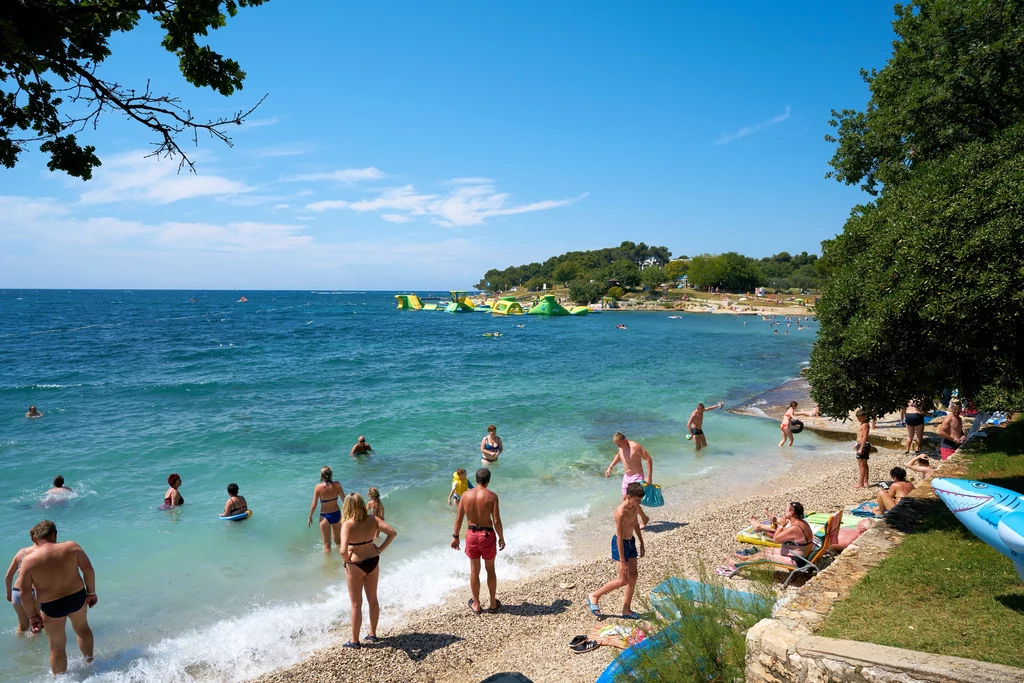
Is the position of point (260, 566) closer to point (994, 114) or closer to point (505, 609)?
point (505, 609)

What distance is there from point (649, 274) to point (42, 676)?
111 metres

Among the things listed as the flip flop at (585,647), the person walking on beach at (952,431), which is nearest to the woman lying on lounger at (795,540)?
the flip flop at (585,647)

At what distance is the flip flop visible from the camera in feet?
20.4

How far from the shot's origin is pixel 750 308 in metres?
85.6

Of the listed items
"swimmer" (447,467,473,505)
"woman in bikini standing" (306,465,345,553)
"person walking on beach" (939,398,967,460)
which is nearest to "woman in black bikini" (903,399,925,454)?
"person walking on beach" (939,398,967,460)

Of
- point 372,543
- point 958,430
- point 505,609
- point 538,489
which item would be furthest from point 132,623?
point 958,430

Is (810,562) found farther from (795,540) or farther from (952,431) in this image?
(952,431)

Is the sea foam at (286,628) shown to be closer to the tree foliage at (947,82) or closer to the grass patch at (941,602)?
the grass patch at (941,602)

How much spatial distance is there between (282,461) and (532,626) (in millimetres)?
9801

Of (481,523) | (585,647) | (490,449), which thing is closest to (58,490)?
(490,449)

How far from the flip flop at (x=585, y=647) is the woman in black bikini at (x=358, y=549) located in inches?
92.6

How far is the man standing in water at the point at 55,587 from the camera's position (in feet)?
19.5

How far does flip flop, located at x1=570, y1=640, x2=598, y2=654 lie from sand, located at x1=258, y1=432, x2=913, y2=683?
75 millimetres

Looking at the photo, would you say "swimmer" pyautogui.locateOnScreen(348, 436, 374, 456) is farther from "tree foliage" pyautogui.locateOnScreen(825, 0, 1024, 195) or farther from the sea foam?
"tree foliage" pyautogui.locateOnScreen(825, 0, 1024, 195)
